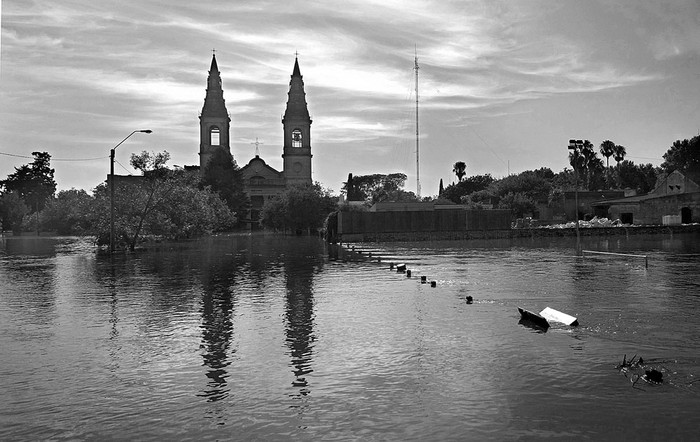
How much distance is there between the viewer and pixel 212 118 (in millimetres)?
128375

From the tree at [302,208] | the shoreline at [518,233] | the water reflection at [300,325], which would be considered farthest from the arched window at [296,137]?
the water reflection at [300,325]

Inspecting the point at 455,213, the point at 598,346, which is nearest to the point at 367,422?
the point at 598,346

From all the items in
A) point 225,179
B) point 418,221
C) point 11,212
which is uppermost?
point 225,179

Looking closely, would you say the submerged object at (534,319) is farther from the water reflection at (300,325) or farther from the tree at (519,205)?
the tree at (519,205)

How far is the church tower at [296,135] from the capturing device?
129125mm

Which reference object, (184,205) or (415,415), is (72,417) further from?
(184,205)

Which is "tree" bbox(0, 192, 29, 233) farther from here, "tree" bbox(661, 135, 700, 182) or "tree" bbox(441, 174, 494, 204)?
"tree" bbox(661, 135, 700, 182)

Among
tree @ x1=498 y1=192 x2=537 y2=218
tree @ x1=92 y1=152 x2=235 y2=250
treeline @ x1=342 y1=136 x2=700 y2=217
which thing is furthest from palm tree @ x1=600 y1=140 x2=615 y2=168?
tree @ x1=92 y1=152 x2=235 y2=250

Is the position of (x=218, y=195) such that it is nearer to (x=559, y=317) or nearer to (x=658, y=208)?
(x=658, y=208)

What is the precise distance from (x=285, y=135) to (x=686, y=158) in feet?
237

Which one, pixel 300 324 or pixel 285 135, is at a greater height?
pixel 285 135

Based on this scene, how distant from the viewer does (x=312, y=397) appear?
29.0 ft

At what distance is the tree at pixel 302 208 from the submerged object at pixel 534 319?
81318 mm

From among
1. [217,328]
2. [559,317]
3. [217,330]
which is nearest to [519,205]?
[559,317]
